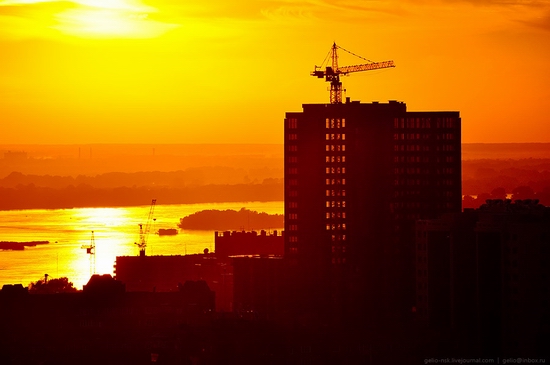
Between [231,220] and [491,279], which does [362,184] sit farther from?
[231,220]

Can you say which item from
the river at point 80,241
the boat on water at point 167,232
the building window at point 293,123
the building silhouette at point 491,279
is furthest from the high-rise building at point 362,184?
the boat on water at point 167,232

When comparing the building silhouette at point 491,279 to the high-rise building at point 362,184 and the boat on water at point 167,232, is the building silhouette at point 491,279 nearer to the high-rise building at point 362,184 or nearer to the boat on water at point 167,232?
the high-rise building at point 362,184

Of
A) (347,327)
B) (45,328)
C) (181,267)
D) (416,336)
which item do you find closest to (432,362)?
(416,336)

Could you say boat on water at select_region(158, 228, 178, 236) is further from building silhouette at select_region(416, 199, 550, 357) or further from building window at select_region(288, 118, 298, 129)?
building silhouette at select_region(416, 199, 550, 357)

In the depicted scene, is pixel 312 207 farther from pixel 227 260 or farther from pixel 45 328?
pixel 227 260

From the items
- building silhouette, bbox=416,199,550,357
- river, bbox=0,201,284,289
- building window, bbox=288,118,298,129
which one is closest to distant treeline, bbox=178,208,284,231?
river, bbox=0,201,284,289

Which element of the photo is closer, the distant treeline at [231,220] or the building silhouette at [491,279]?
the building silhouette at [491,279]
